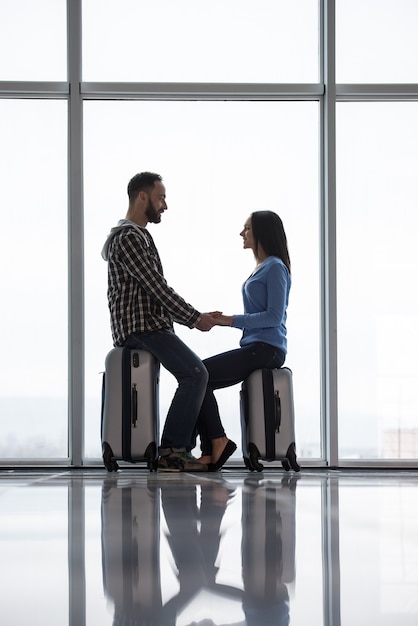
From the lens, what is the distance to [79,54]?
5062mm

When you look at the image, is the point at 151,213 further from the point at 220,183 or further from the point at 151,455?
the point at 151,455

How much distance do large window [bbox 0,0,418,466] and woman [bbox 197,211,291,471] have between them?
74 cm

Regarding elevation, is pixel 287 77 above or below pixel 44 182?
above

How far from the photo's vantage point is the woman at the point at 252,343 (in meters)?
4.16

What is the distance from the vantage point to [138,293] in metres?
4.11

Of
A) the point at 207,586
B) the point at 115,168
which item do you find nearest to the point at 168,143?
the point at 115,168

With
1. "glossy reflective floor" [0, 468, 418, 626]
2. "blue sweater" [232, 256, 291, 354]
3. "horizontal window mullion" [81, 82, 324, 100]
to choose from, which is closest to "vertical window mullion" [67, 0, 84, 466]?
"horizontal window mullion" [81, 82, 324, 100]

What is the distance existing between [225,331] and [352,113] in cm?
146

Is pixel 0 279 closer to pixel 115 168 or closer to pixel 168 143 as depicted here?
pixel 115 168

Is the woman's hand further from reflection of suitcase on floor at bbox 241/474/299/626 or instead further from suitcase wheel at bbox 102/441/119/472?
reflection of suitcase on floor at bbox 241/474/299/626

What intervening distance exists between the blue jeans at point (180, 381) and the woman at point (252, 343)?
0.43 ft

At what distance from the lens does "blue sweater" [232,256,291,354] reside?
4.26m

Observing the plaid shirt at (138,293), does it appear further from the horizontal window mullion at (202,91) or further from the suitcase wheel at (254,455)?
the horizontal window mullion at (202,91)

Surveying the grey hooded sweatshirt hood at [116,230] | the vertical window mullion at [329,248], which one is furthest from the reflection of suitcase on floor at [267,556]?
the vertical window mullion at [329,248]
